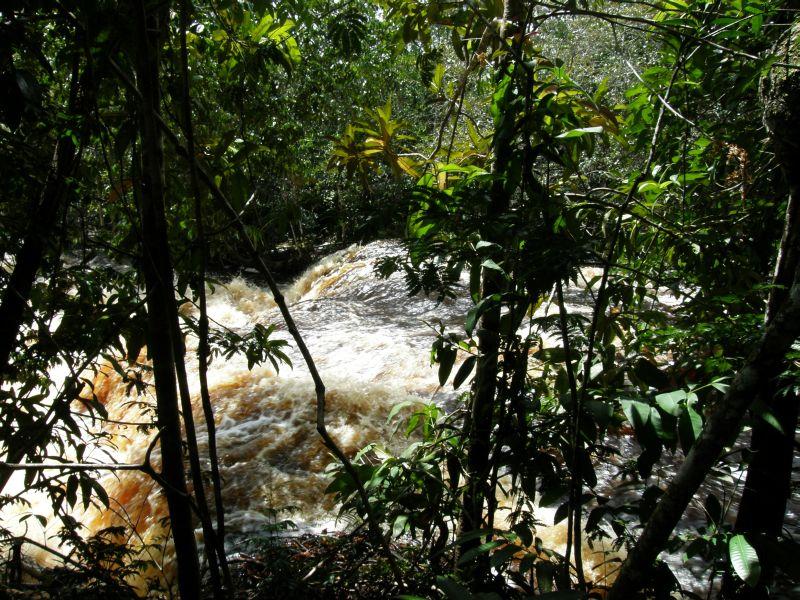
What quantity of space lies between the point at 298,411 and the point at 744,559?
4386mm

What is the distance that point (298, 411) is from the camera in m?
4.97

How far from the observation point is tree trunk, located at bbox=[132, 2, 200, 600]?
40.3 inches

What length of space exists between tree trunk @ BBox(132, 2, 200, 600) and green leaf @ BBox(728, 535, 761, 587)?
1.06 meters

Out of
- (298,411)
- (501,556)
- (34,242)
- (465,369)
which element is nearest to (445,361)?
(465,369)

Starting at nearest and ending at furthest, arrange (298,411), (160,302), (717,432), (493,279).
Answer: (717,432) < (160,302) < (493,279) < (298,411)

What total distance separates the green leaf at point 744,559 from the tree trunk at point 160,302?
1.06 m

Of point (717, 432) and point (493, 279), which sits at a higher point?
point (493, 279)

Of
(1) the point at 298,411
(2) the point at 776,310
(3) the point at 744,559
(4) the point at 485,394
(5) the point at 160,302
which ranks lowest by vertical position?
(1) the point at 298,411

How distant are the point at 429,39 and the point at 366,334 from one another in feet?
16.9

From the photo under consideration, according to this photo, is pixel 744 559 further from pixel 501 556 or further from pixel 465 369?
pixel 465 369

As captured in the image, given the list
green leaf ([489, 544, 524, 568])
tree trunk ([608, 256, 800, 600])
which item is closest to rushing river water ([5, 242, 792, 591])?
green leaf ([489, 544, 524, 568])

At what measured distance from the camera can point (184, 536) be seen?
43.4 inches

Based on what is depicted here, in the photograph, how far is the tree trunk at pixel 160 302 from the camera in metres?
1.02

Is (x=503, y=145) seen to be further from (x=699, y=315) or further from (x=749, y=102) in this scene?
(x=749, y=102)
